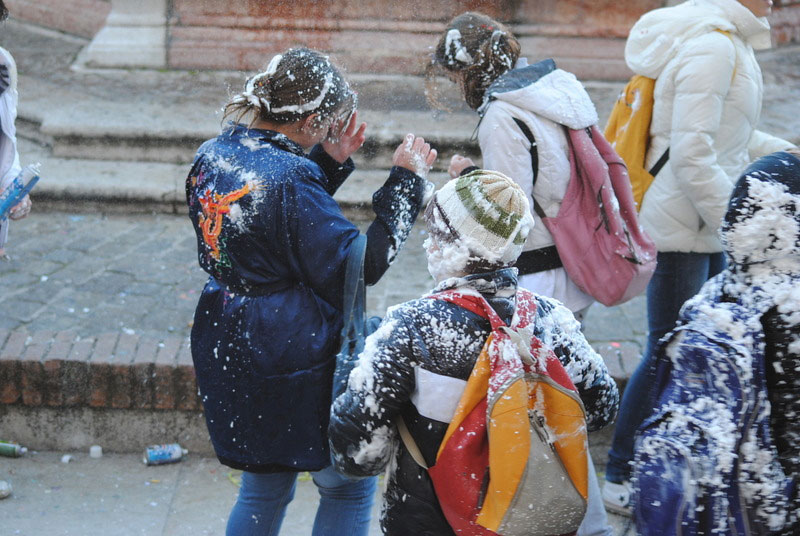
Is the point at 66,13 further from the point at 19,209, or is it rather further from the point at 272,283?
the point at 272,283

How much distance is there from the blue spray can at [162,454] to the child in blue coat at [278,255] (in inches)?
51.9

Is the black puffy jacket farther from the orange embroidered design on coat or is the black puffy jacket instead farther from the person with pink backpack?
the orange embroidered design on coat

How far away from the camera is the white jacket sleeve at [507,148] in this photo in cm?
291

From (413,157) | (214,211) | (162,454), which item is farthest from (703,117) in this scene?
(162,454)

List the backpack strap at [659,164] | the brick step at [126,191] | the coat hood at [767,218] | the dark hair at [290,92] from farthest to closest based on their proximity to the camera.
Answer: the brick step at [126,191]
the backpack strap at [659,164]
the dark hair at [290,92]
the coat hood at [767,218]

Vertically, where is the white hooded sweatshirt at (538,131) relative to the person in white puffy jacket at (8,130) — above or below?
above

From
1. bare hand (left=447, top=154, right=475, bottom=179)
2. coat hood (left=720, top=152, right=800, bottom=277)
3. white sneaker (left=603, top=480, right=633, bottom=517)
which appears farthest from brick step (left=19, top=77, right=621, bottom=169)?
coat hood (left=720, top=152, right=800, bottom=277)

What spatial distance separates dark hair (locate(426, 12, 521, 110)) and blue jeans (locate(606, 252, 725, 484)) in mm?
974

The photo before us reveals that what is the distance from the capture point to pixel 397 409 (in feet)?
7.04

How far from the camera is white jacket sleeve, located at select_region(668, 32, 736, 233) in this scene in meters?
3.22

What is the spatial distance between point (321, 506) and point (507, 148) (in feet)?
4.06

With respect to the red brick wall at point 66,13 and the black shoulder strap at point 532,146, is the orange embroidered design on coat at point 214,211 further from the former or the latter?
the red brick wall at point 66,13

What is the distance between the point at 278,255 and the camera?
2463 millimetres

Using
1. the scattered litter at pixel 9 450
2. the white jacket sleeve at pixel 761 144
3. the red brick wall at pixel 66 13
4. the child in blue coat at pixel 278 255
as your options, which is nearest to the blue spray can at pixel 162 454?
the scattered litter at pixel 9 450
